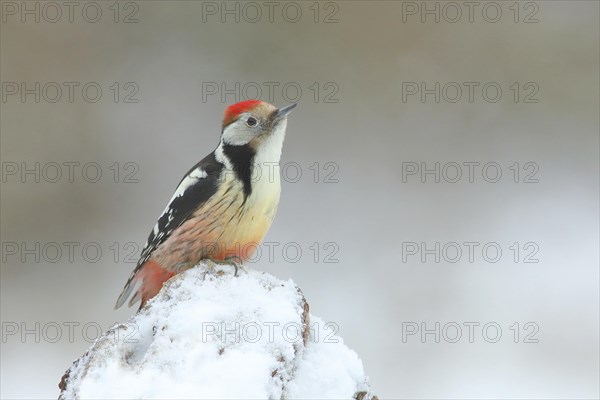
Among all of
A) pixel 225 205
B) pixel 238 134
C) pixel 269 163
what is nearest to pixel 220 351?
pixel 225 205

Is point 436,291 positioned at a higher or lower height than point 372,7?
lower

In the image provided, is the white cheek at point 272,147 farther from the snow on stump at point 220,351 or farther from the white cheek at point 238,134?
the snow on stump at point 220,351

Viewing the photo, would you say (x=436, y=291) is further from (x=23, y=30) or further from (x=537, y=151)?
(x=23, y=30)

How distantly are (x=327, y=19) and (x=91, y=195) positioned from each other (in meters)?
2.01

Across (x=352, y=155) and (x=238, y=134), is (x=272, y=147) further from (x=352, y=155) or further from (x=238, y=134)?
(x=352, y=155)

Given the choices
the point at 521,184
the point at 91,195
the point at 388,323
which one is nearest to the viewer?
the point at 388,323

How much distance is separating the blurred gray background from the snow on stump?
8.22ft

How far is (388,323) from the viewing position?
14.3 feet

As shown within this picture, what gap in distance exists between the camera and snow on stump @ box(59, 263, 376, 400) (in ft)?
4.98

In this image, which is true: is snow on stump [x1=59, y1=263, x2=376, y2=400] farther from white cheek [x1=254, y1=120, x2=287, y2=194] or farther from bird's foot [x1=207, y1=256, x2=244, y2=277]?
white cheek [x1=254, y1=120, x2=287, y2=194]

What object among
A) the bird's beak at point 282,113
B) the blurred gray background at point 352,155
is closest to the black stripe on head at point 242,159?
the bird's beak at point 282,113

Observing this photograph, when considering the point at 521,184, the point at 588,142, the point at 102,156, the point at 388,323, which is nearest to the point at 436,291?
the point at 388,323

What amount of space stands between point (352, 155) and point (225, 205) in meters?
2.64

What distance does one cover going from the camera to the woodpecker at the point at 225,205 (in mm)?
2439
